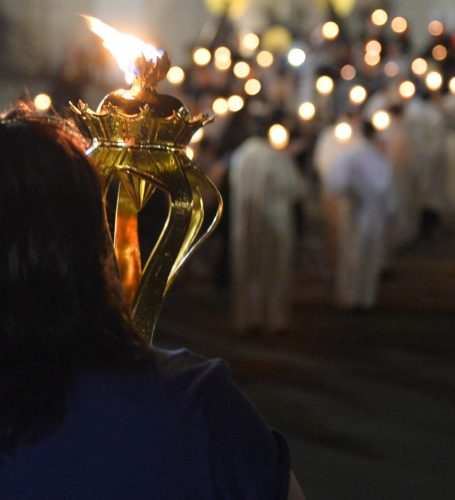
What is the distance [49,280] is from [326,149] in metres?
10.4

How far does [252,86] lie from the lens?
12586 mm

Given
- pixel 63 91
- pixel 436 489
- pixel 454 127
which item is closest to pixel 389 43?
pixel 454 127

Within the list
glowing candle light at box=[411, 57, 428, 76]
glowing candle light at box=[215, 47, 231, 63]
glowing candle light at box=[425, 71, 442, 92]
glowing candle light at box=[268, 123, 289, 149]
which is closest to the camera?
glowing candle light at box=[268, 123, 289, 149]

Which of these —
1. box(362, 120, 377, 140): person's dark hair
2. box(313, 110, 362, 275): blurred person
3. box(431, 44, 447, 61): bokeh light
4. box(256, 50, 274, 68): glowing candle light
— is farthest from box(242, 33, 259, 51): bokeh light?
box(362, 120, 377, 140): person's dark hair

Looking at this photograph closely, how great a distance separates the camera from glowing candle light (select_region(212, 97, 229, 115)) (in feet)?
38.5

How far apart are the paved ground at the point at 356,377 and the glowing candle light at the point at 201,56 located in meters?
3.00

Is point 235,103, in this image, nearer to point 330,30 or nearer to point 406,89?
point 406,89

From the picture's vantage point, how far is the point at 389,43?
15398 millimetres

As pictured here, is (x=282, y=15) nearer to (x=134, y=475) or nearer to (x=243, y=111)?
(x=243, y=111)

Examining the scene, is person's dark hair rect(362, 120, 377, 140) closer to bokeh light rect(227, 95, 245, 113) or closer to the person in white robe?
bokeh light rect(227, 95, 245, 113)

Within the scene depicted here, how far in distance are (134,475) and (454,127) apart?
13.6m

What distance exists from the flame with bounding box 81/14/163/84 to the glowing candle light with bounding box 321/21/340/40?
1387 cm

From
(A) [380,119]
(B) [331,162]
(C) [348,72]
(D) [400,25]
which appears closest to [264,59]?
(C) [348,72]

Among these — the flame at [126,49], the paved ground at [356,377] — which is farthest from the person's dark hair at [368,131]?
the flame at [126,49]
